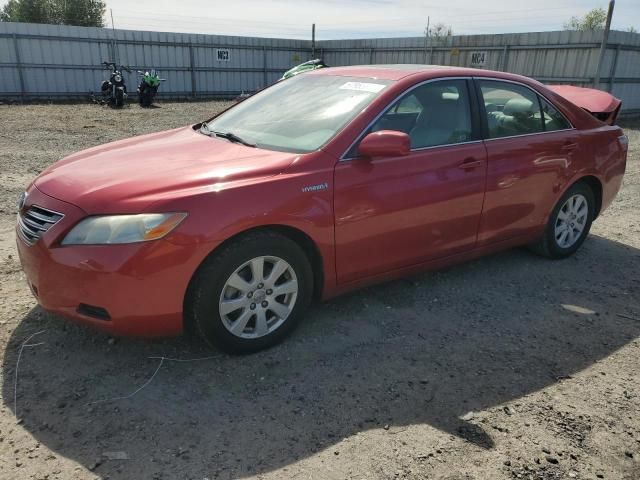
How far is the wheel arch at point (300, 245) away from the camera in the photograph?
300cm

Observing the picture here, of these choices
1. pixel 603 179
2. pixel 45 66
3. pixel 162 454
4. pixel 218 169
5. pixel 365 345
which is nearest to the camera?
pixel 162 454

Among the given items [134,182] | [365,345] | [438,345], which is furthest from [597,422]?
[134,182]

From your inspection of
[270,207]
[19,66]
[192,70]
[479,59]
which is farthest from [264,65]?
[270,207]

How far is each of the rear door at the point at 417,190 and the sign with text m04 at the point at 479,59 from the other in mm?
16571

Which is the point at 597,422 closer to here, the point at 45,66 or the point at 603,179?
the point at 603,179

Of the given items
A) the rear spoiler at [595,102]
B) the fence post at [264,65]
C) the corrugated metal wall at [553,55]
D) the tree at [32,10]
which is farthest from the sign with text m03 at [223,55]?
the tree at [32,10]

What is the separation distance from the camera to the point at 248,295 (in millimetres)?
3186

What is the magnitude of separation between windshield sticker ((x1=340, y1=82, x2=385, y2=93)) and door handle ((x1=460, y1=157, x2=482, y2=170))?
82 cm

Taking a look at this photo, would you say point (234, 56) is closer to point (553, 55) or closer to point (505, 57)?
point (505, 57)

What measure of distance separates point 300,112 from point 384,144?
2.60ft

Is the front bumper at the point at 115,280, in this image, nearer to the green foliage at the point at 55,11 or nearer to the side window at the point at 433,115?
the side window at the point at 433,115

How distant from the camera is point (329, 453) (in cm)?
256

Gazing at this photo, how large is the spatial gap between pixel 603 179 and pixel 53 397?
481 centimetres

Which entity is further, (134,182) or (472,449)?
(134,182)
